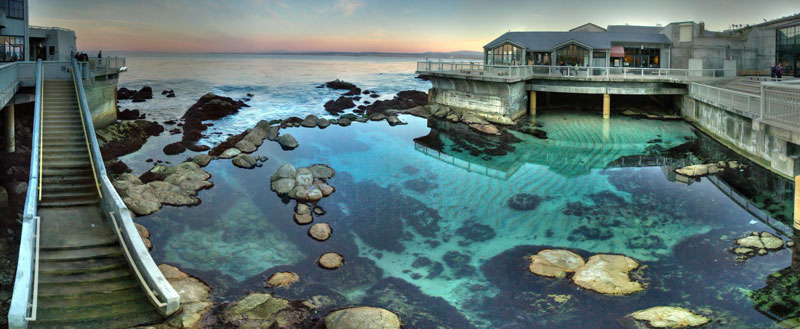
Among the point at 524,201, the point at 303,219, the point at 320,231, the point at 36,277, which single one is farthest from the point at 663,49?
the point at 36,277

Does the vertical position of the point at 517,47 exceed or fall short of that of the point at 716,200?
it exceeds it

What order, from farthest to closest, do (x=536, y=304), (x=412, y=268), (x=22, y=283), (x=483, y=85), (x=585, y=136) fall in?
1. (x=483, y=85)
2. (x=585, y=136)
3. (x=412, y=268)
4. (x=536, y=304)
5. (x=22, y=283)

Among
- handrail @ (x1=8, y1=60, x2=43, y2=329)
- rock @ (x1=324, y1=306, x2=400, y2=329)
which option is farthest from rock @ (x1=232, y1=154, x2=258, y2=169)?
rock @ (x1=324, y1=306, x2=400, y2=329)

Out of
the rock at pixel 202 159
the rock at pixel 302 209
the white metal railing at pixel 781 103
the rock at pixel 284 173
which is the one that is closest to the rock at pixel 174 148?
the rock at pixel 202 159

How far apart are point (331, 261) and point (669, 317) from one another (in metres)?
9.85

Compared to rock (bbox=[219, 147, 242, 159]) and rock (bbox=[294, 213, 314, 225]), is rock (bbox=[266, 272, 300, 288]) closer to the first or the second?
rock (bbox=[294, 213, 314, 225])

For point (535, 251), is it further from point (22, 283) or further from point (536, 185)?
point (22, 283)

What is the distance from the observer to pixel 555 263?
1639 centimetres

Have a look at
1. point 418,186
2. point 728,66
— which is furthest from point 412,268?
point 728,66

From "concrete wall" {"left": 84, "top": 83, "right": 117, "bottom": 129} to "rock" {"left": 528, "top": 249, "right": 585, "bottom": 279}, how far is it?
2722 cm

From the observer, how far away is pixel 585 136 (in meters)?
37.4

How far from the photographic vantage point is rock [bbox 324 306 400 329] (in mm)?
12570

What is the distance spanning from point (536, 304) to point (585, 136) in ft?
84.9

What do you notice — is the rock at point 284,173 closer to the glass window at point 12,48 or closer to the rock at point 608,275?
the rock at point 608,275
